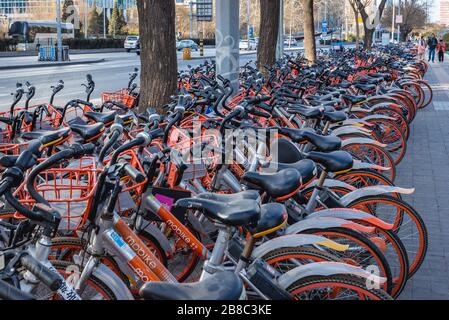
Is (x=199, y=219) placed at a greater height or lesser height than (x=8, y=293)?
lesser

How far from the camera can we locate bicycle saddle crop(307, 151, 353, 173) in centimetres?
359

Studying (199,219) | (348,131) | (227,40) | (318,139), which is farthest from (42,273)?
(227,40)

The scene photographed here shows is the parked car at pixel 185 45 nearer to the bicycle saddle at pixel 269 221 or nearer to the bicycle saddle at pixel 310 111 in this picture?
the bicycle saddle at pixel 310 111

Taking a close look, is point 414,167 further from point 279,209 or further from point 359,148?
point 279,209

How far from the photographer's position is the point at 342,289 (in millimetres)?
2668

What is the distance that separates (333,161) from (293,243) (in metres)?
0.84

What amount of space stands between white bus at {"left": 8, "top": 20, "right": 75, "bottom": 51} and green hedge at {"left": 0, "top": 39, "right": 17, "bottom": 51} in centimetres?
74

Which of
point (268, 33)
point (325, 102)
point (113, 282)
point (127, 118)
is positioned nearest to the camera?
point (113, 282)

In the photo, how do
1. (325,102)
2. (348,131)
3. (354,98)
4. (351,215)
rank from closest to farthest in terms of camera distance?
(351,215), (348,131), (325,102), (354,98)

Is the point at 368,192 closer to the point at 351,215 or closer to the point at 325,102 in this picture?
the point at 351,215

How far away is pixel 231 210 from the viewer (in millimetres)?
2365

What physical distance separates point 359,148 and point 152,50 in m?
3.24

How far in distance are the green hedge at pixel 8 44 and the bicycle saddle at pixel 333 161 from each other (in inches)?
1690

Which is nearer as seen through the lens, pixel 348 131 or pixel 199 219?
pixel 199 219
